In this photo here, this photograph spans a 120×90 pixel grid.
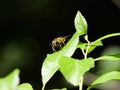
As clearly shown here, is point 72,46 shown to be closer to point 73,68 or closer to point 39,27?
point 73,68

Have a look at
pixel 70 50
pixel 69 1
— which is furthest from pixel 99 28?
pixel 70 50

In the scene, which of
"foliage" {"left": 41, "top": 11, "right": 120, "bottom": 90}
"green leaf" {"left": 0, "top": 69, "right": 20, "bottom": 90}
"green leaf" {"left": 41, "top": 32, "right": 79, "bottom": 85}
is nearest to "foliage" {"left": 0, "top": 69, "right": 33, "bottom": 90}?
"green leaf" {"left": 0, "top": 69, "right": 20, "bottom": 90}

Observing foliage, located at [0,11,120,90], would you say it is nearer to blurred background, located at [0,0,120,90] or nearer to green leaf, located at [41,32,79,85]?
green leaf, located at [41,32,79,85]

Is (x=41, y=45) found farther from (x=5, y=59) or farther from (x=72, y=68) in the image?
(x=72, y=68)

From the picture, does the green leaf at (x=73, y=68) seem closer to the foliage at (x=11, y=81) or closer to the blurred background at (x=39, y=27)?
the foliage at (x=11, y=81)

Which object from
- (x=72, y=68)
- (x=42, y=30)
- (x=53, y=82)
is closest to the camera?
(x=72, y=68)

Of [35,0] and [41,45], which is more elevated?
[35,0]
